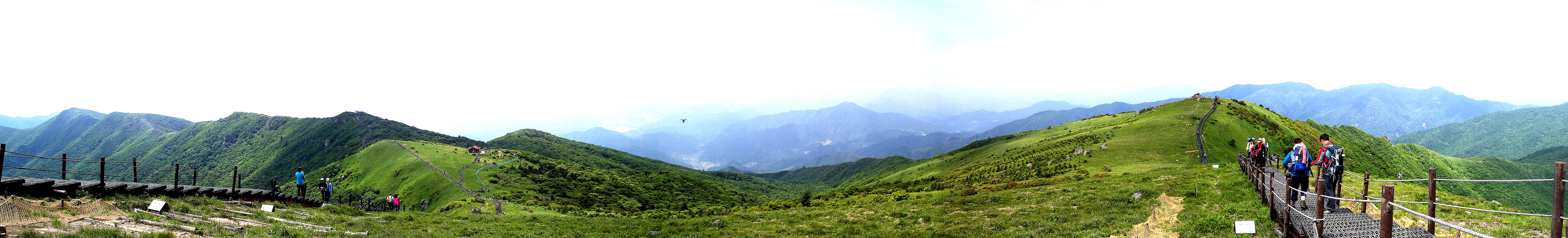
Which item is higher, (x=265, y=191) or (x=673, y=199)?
(x=265, y=191)

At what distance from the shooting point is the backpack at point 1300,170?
15.9m

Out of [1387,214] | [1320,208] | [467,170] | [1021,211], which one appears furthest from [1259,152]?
[467,170]

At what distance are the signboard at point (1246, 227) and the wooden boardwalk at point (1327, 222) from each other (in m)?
0.68

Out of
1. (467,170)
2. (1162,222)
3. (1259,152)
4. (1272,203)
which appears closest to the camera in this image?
(1272,203)

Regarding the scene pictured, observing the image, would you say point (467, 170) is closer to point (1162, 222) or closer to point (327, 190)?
point (327, 190)

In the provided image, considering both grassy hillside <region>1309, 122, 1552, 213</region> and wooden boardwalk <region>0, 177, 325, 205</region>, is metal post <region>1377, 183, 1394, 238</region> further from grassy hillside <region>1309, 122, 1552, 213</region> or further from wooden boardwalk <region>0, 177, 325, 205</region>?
grassy hillside <region>1309, 122, 1552, 213</region>

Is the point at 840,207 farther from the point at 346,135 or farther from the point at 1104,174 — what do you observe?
the point at 346,135

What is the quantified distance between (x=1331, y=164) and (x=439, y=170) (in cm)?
9985

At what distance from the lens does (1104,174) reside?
123 feet

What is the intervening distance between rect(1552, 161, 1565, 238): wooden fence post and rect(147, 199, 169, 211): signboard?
3387 cm

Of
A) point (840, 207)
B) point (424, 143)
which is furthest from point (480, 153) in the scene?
point (840, 207)

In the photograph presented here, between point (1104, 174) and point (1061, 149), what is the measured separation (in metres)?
27.4

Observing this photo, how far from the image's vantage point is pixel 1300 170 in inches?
630

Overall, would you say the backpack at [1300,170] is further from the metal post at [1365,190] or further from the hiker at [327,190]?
the hiker at [327,190]
